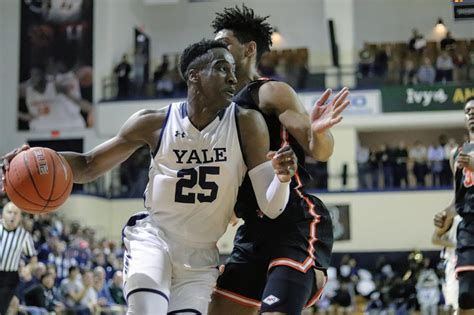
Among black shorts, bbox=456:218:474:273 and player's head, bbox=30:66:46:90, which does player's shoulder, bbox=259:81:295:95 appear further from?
player's head, bbox=30:66:46:90

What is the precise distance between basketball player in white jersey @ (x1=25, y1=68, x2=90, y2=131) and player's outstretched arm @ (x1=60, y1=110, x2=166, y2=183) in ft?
66.3

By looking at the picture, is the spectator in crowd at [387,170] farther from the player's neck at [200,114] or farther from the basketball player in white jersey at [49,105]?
the player's neck at [200,114]

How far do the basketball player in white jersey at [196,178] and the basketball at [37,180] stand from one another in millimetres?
440

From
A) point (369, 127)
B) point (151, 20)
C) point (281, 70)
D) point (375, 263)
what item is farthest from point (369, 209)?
point (151, 20)

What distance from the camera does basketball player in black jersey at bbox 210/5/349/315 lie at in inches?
164

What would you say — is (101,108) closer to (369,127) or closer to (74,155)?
(369,127)

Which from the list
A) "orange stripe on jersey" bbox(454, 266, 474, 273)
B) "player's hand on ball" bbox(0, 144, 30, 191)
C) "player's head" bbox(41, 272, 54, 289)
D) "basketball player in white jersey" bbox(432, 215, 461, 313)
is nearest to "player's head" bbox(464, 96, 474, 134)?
"orange stripe on jersey" bbox(454, 266, 474, 273)

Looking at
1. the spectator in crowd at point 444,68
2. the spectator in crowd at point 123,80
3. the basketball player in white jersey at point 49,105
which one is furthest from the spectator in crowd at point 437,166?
the basketball player in white jersey at point 49,105

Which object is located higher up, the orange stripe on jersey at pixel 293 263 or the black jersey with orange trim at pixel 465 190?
the black jersey with orange trim at pixel 465 190

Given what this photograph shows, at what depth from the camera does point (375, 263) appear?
21125mm

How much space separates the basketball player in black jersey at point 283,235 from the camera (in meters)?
4.16

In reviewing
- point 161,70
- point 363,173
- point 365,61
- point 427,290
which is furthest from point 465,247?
point 161,70

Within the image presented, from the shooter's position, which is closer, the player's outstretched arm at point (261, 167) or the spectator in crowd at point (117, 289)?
the player's outstretched arm at point (261, 167)

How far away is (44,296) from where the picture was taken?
11.8 meters
